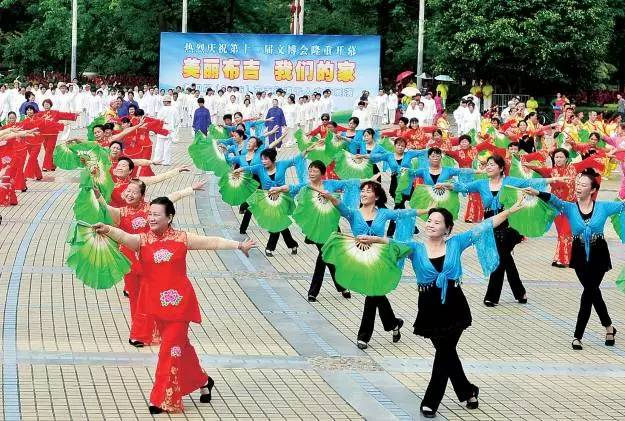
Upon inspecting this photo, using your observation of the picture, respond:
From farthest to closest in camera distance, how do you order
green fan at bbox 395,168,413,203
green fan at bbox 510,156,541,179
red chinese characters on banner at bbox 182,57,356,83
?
red chinese characters on banner at bbox 182,57,356,83 → green fan at bbox 395,168,413,203 → green fan at bbox 510,156,541,179

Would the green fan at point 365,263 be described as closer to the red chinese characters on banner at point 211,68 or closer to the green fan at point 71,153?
the green fan at point 71,153

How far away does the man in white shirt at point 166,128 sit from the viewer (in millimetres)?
30453

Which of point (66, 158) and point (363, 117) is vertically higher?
point (363, 117)

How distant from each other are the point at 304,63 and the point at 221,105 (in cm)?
563

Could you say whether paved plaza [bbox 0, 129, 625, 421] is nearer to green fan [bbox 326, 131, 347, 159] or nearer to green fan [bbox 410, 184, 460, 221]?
green fan [bbox 410, 184, 460, 221]

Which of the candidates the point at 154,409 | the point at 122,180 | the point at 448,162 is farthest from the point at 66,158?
the point at 154,409

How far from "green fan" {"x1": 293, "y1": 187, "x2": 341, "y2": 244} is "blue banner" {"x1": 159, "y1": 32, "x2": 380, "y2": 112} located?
108ft

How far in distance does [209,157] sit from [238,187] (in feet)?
9.88

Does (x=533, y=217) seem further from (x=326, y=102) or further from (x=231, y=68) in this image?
(x=231, y=68)

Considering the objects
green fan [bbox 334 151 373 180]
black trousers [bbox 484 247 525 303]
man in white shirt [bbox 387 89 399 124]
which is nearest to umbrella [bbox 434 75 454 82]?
man in white shirt [bbox 387 89 399 124]

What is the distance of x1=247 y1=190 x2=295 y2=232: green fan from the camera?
1516 cm

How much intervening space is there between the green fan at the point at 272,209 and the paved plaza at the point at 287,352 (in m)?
0.72

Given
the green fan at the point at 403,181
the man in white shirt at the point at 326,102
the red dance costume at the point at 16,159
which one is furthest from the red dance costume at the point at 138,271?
the man in white shirt at the point at 326,102

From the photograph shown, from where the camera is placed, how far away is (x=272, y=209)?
50.0 ft
